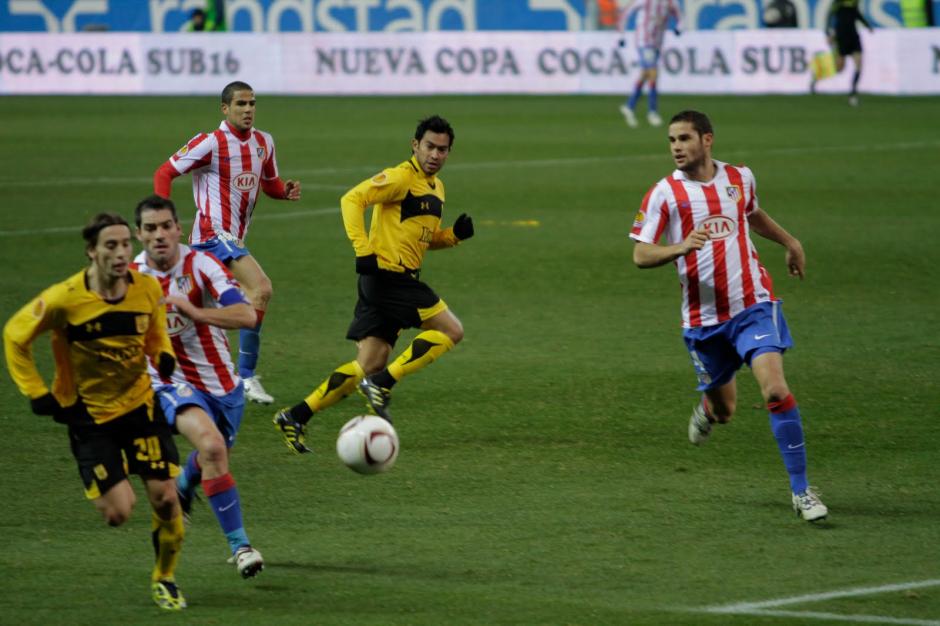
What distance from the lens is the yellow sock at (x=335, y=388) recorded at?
9.35 metres

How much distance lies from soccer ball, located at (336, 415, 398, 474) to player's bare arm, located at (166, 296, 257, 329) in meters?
0.89

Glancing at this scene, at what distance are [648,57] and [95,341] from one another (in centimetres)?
2463

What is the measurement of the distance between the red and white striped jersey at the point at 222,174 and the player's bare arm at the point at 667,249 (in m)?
3.43

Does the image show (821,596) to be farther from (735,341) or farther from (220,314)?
(220,314)

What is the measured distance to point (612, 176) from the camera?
73.7 ft

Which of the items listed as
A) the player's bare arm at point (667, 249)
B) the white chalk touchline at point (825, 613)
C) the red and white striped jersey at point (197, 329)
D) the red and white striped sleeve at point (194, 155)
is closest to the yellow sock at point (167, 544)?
the red and white striped jersey at point (197, 329)

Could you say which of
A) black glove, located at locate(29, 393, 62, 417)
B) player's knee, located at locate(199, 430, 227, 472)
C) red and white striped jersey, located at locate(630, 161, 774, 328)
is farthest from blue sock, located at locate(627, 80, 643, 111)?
black glove, located at locate(29, 393, 62, 417)

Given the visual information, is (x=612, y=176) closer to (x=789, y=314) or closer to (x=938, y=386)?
(x=789, y=314)

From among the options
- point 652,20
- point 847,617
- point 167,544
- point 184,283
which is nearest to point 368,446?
point 184,283

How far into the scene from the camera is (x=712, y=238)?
27.2 feet

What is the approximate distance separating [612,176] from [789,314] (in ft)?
30.5

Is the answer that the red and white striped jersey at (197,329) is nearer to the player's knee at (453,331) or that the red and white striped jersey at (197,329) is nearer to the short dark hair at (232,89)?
the player's knee at (453,331)

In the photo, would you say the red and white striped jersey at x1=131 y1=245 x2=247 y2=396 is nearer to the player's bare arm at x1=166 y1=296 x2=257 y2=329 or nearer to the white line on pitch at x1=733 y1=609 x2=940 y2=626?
the player's bare arm at x1=166 y1=296 x2=257 y2=329

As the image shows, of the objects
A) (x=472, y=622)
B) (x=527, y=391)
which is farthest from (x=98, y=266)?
(x=527, y=391)
